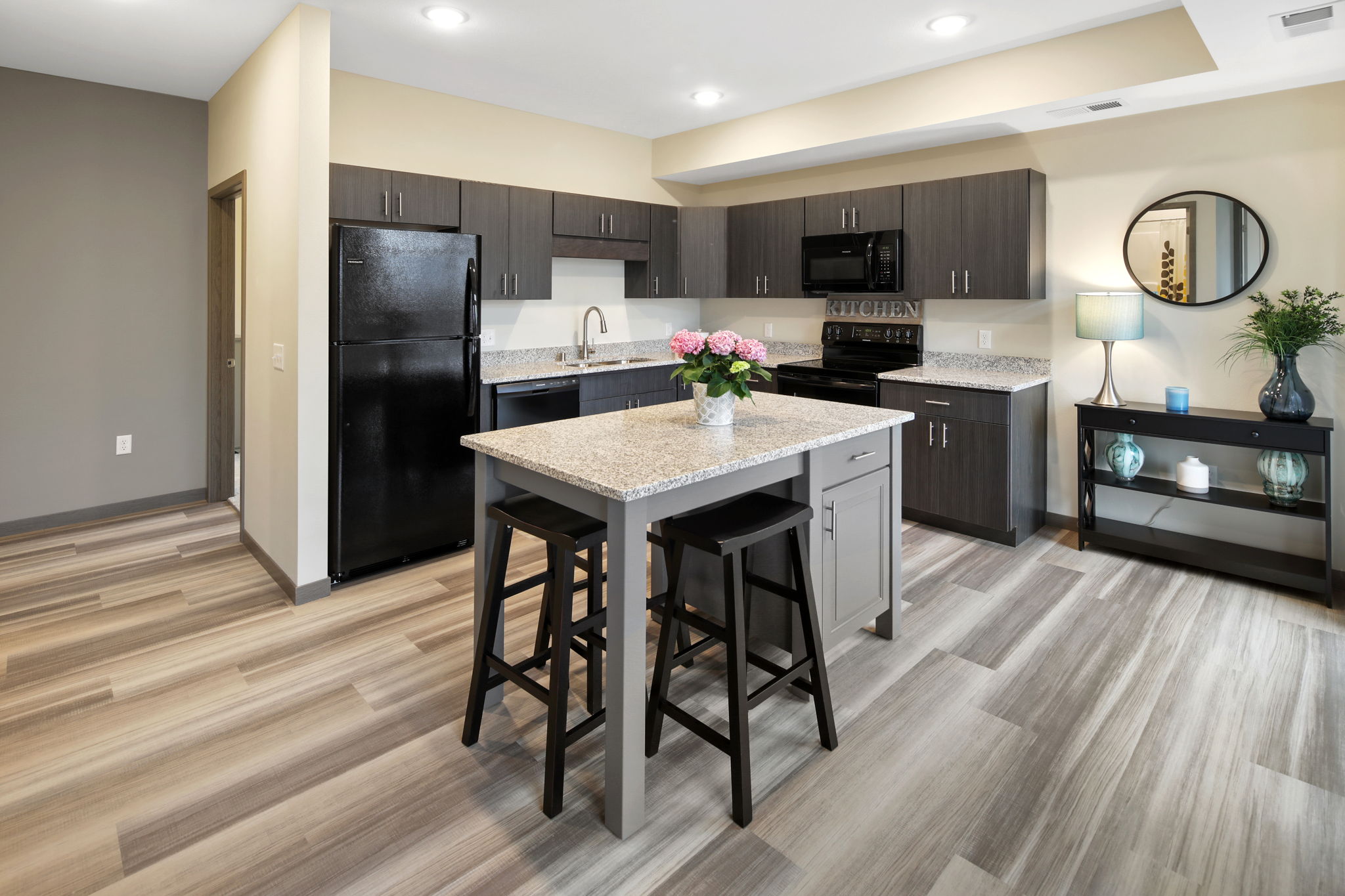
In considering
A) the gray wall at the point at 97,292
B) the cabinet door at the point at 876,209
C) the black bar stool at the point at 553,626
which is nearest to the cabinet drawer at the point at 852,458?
the black bar stool at the point at 553,626

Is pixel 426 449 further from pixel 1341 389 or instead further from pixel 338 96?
pixel 1341 389

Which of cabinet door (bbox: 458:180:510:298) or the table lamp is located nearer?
the table lamp

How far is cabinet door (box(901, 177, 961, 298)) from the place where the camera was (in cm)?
416

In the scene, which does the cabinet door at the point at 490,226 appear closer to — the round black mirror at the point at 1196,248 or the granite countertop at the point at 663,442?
the granite countertop at the point at 663,442

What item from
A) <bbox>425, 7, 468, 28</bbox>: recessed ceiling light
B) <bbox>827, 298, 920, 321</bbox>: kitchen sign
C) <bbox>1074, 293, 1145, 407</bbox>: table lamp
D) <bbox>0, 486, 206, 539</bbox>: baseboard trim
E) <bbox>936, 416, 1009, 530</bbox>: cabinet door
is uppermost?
<bbox>425, 7, 468, 28</bbox>: recessed ceiling light

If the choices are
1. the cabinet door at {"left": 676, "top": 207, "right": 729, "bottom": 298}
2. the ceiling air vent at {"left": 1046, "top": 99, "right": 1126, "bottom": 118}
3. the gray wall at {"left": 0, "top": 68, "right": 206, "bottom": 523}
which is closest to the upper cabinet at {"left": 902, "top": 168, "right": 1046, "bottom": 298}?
the ceiling air vent at {"left": 1046, "top": 99, "right": 1126, "bottom": 118}

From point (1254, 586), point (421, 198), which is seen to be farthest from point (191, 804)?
point (1254, 586)

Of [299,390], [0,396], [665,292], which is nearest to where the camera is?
[299,390]

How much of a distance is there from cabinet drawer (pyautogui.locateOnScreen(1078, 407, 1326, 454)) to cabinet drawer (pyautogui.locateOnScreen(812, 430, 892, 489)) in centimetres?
166

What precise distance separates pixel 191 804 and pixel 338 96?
3509 millimetres

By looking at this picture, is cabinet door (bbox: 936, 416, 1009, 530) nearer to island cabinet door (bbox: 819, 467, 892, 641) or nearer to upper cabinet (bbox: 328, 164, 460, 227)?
island cabinet door (bbox: 819, 467, 892, 641)

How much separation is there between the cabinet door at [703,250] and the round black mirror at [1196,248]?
2690mm

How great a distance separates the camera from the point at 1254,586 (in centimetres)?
330

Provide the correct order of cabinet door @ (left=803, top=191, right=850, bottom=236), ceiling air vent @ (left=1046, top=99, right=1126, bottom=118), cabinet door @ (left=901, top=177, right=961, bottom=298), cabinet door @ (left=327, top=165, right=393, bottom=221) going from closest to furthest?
ceiling air vent @ (left=1046, top=99, right=1126, bottom=118) < cabinet door @ (left=327, top=165, right=393, bottom=221) < cabinet door @ (left=901, top=177, right=961, bottom=298) < cabinet door @ (left=803, top=191, right=850, bottom=236)
